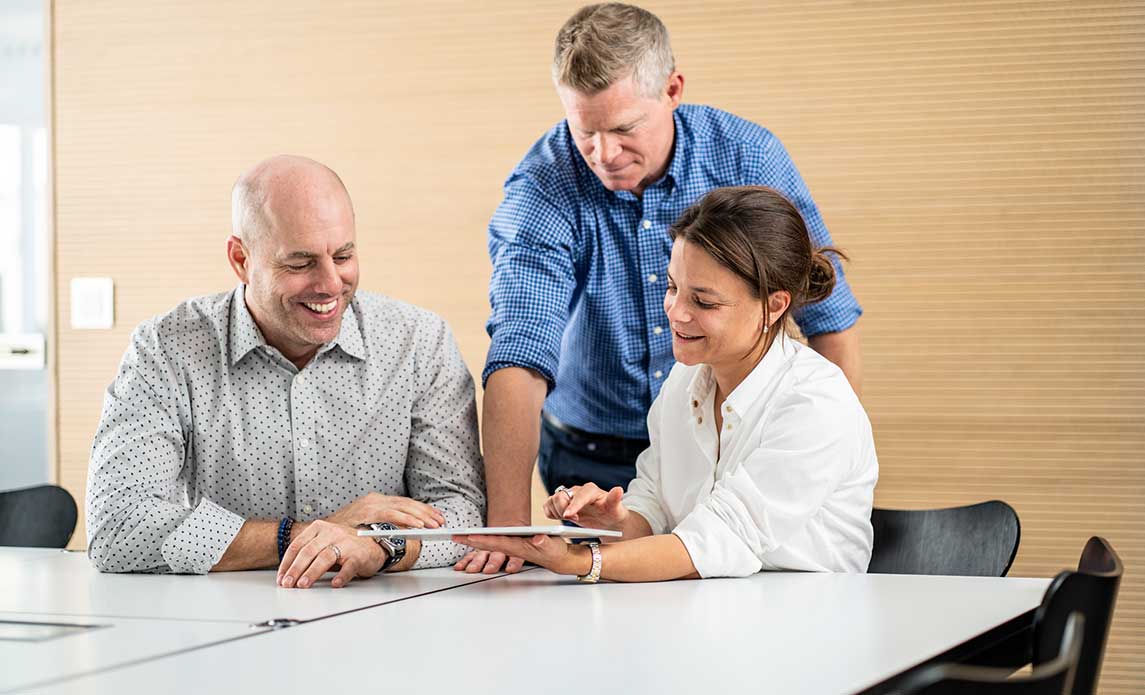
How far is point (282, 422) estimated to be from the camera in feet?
6.70

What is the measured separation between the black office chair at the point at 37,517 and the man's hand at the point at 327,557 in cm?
88

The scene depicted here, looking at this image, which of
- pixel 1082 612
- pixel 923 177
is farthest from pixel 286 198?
pixel 923 177

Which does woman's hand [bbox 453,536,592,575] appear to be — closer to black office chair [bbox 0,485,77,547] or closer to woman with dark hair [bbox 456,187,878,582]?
woman with dark hair [bbox 456,187,878,582]

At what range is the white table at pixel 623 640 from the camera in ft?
3.55

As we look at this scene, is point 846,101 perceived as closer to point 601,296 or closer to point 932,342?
point 932,342

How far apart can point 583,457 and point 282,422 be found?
0.65 metres

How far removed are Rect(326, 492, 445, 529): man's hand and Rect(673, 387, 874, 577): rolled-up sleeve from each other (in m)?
0.40

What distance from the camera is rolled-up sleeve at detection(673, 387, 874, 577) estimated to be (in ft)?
5.42

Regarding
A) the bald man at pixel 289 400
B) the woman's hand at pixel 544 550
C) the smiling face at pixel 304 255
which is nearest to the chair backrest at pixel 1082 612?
the woman's hand at pixel 544 550

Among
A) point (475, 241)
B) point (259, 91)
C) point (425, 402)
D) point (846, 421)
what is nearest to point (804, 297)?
point (846, 421)

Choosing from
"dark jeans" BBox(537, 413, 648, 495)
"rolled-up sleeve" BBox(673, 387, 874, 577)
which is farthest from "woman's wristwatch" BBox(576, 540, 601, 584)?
"dark jeans" BBox(537, 413, 648, 495)

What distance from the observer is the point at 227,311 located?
2070 millimetres

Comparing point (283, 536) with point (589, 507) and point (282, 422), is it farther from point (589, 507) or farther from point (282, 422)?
point (589, 507)

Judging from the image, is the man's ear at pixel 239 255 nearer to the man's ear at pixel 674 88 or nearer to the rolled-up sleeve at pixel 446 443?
the rolled-up sleeve at pixel 446 443
